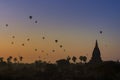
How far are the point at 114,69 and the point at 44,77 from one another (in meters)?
26.3

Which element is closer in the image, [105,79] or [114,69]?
[105,79]

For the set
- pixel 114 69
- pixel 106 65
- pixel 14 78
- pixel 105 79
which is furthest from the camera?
pixel 106 65

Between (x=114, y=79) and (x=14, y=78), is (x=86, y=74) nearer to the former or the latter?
(x=114, y=79)

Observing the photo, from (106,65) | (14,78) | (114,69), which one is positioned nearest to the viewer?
(14,78)

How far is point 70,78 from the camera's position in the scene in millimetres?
113938

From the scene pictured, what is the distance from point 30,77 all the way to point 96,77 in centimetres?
2296

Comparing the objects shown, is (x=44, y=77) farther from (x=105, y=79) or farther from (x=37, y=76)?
(x=105, y=79)

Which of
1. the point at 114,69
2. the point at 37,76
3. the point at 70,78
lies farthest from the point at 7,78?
the point at 114,69

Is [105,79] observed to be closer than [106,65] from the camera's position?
Yes

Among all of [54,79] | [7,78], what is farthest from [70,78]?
[7,78]

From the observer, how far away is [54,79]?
384 feet

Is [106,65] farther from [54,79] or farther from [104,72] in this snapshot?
[54,79]

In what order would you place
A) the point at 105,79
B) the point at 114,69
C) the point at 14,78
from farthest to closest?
1. the point at 114,69
2. the point at 14,78
3. the point at 105,79

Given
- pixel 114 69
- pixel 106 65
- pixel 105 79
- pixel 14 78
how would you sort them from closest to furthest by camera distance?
pixel 105 79
pixel 14 78
pixel 114 69
pixel 106 65
